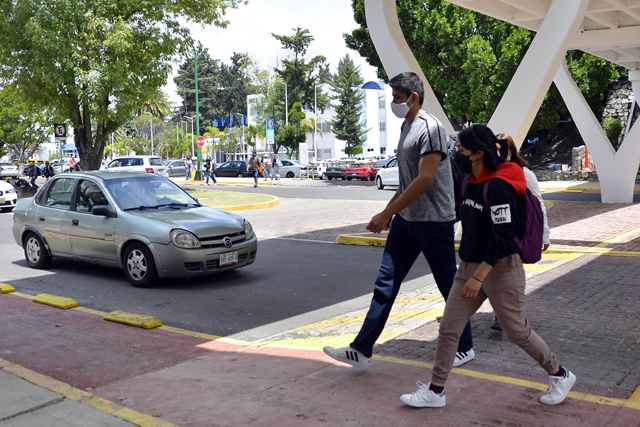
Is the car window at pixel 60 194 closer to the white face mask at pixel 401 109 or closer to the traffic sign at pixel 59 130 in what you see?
the white face mask at pixel 401 109

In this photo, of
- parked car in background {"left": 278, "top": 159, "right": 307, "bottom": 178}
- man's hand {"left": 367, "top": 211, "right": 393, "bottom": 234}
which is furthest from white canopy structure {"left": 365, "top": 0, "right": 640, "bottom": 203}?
parked car in background {"left": 278, "top": 159, "right": 307, "bottom": 178}

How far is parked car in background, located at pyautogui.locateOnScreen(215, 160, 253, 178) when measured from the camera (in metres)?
51.2

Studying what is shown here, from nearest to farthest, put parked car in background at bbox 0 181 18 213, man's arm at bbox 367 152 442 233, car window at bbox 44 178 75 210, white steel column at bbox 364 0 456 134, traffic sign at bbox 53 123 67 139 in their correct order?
man's arm at bbox 367 152 442 233 → car window at bbox 44 178 75 210 → white steel column at bbox 364 0 456 134 → parked car in background at bbox 0 181 18 213 → traffic sign at bbox 53 123 67 139

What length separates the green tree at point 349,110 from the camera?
7644 cm

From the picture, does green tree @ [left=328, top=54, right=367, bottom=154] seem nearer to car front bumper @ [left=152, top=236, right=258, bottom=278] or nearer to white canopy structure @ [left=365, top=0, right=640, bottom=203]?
white canopy structure @ [left=365, top=0, right=640, bottom=203]

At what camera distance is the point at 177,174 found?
54875 millimetres

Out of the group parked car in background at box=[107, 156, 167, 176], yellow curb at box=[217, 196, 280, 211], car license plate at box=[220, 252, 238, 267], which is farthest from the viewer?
parked car in background at box=[107, 156, 167, 176]

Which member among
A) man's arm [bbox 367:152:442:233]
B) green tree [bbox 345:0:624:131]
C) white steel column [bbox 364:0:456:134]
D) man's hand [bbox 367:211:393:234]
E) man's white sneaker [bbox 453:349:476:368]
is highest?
green tree [bbox 345:0:624:131]

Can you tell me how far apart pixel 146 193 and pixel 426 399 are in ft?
21.2

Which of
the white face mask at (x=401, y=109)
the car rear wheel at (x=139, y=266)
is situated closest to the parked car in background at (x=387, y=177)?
the car rear wheel at (x=139, y=266)

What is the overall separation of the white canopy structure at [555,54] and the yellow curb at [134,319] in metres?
7.38

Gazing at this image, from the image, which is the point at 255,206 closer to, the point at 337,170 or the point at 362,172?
the point at 362,172

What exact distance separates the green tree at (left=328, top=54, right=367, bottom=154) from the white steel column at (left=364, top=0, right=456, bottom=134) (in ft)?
203

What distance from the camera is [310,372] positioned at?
468 cm
